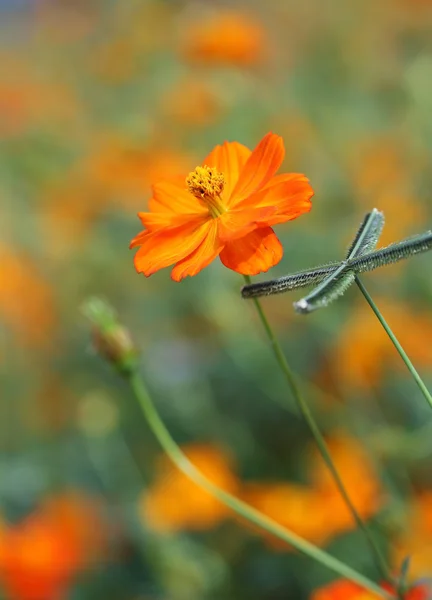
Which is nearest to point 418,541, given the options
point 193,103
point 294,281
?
point 294,281

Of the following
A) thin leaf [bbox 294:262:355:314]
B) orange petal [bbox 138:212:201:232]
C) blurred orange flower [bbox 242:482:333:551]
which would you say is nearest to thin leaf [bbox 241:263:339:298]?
thin leaf [bbox 294:262:355:314]

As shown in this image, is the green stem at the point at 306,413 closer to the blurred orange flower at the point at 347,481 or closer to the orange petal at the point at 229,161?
the orange petal at the point at 229,161

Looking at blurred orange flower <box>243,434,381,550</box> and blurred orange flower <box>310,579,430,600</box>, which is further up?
blurred orange flower <box>243,434,381,550</box>

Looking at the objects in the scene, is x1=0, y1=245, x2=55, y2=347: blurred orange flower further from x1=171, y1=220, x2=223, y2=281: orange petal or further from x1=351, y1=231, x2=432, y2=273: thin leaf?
x1=351, y1=231, x2=432, y2=273: thin leaf

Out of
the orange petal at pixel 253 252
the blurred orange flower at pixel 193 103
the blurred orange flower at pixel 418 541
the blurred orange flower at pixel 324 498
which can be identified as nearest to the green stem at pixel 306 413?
the orange petal at pixel 253 252

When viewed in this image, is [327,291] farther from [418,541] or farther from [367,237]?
[418,541]

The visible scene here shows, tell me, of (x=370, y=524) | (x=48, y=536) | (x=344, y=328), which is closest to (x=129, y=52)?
(x=344, y=328)

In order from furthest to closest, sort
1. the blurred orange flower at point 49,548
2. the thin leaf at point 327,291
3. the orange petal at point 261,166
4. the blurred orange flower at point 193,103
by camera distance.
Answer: the blurred orange flower at point 193,103
the blurred orange flower at point 49,548
the orange petal at point 261,166
the thin leaf at point 327,291
